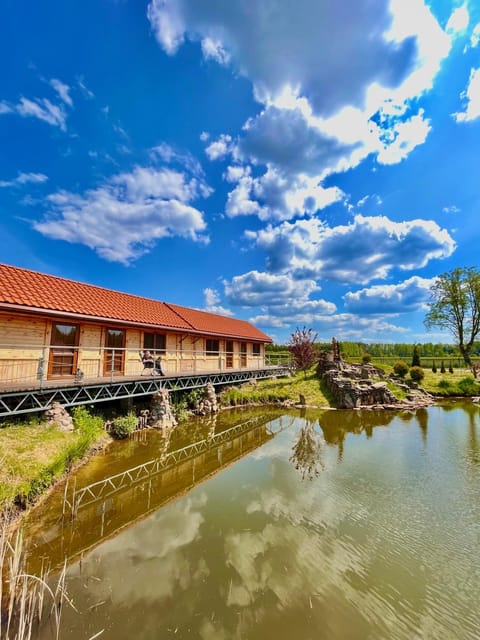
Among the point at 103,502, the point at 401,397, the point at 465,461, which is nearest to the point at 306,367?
the point at 401,397

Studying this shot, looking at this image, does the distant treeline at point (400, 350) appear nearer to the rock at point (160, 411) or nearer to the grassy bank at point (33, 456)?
the rock at point (160, 411)

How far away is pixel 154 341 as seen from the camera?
1578cm

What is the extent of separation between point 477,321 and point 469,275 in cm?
486

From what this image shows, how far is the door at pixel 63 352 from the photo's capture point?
438 inches

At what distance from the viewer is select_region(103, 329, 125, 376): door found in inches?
519

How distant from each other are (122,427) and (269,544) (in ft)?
25.8

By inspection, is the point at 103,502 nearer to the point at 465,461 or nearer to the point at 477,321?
the point at 465,461

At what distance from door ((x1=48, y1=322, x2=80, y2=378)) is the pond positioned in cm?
394

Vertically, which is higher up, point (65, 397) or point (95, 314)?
point (95, 314)

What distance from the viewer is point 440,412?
56.0 ft


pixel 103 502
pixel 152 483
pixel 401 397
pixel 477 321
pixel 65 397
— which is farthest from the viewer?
pixel 477 321

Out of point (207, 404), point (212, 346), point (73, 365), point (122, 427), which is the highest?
point (212, 346)

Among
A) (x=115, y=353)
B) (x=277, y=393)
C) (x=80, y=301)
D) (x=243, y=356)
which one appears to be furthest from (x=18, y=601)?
(x=243, y=356)

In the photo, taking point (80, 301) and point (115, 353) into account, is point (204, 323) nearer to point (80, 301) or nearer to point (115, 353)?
point (115, 353)
